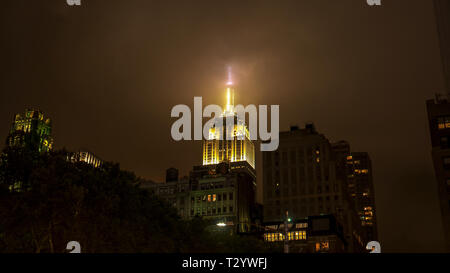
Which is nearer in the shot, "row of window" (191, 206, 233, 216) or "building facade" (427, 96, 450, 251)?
"building facade" (427, 96, 450, 251)

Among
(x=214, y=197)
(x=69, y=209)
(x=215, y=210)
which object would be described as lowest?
(x=69, y=209)

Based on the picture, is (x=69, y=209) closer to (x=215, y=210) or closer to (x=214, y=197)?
(x=215, y=210)

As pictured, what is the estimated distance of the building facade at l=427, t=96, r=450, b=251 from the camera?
100 m

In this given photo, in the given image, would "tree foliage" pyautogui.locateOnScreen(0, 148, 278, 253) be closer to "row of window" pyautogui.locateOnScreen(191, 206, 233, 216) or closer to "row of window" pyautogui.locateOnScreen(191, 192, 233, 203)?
"row of window" pyautogui.locateOnScreen(191, 206, 233, 216)

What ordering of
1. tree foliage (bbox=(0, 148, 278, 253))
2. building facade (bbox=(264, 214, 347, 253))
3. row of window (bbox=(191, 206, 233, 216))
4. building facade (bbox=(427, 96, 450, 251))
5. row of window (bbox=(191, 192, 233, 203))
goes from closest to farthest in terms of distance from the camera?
tree foliage (bbox=(0, 148, 278, 253))
building facade (bbox=(427, 96, 450, 251))
building facade (bbox=(264, 214, 347, 253))
row of window (bbox=(191, 206, 233, 216))
row of window (bbox=(191, 192, 233, 203))

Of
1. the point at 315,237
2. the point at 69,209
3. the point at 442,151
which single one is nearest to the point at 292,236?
the point at 315,237

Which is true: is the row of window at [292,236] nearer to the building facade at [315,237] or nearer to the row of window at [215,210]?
the building facade at [315,237]

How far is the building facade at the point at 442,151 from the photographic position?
100 m

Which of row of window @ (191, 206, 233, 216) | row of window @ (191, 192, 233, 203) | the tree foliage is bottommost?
the tree foliage

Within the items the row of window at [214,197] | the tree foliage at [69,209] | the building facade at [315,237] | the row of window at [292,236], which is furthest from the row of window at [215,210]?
the tree foliage at [69,209]

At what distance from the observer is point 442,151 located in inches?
4090

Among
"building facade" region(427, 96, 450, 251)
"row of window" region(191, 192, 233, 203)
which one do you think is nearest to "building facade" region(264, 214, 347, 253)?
"row of window" region(191, 192, 233, 203)

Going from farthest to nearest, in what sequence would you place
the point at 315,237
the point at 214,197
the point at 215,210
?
1. the point at 214,197
2. the point at 215,210
3. the point at 315,237
